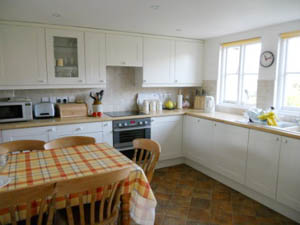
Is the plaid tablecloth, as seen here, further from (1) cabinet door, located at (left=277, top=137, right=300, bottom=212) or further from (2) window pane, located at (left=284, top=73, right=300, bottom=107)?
(2) window pane, located at (left=284, top=73, right=300, bottom=107)

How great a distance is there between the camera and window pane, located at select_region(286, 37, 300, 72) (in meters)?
3.05

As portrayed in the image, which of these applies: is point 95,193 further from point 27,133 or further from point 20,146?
point 27,133

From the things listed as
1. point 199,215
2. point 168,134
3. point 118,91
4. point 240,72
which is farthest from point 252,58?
point 199,215

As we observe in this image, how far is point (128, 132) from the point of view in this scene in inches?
141

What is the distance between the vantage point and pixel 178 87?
457 centimetres

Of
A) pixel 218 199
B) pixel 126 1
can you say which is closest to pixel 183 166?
pixel 218 199

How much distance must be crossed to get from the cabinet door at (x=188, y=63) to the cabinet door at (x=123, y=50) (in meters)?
0.75

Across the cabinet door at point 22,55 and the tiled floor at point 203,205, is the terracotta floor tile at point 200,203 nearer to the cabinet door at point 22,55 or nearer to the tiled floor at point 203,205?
the tiled floor at point 203,205

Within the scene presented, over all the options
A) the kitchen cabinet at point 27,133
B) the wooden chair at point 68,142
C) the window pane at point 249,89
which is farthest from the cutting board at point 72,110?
the window pane at point 249,89

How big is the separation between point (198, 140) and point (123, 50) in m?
1.82

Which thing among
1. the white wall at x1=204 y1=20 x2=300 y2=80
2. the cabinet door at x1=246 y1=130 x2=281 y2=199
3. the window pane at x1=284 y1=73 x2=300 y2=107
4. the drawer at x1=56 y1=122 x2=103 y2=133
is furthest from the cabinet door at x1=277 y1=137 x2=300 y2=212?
the drawer at x1=56 y1=122 x2=103 y2=133

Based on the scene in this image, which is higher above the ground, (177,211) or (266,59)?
(266,59)

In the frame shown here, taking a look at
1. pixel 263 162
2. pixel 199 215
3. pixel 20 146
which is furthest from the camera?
pixel 263 162

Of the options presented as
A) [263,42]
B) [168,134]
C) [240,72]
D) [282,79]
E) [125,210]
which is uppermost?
[263,42]
